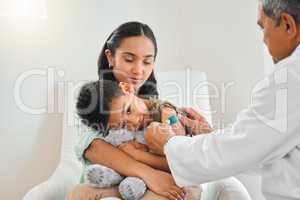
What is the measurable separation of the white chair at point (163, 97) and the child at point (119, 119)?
1.12 feet

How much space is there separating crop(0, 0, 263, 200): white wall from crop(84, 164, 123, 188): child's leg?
0.72 metres

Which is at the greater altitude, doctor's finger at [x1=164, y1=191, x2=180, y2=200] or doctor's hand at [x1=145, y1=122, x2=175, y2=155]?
doctor's hand at [x1=145, y1=122, x2=175, y2=155]

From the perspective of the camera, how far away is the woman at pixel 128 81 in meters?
1.14

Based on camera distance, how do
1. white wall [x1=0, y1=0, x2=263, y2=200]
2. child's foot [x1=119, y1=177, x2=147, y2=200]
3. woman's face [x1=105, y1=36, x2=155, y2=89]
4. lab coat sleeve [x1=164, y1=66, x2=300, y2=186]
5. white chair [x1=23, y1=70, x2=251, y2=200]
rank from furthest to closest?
white wall [x1=0, y1=0, x2=263, y2=200] → white chair [x1=23, y1=70, x2=251, y2=200] → woman's face [x1=105, y1=36, x2=155, y2=89] → child's foot [x1=119, y1=177, x2=147, y2=200] → lab coat sleeve [x1=164, y1=66, x2=300, y2=186]

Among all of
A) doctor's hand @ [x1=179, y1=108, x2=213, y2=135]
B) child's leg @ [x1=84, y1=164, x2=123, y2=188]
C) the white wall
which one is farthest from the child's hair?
the white wall

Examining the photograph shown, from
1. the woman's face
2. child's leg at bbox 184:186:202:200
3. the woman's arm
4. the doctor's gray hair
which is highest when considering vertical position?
the doctor's gray hair

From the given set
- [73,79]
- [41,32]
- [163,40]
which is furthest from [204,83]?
[41,32]

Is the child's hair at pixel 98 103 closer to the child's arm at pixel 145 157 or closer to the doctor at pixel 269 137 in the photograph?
the child's arm at pixel 145 157

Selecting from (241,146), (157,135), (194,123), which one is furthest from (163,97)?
(241,146)

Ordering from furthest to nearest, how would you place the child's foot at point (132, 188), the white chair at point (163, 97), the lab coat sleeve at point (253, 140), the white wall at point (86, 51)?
the white wall at point (86, 51) < the white chair at point (163, 97) < the child's foot at point (132, 188) < the lab coat sleeve at point (253, 140)

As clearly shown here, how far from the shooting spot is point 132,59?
4.04 feet

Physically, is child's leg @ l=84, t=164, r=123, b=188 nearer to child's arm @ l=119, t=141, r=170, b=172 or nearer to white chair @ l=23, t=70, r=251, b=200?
child's arm @ l=119, t=141, r=170, b=172

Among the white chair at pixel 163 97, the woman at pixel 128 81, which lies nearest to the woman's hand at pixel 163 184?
the woman at pixel 128 81

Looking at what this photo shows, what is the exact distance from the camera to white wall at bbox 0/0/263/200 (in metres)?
1.71
